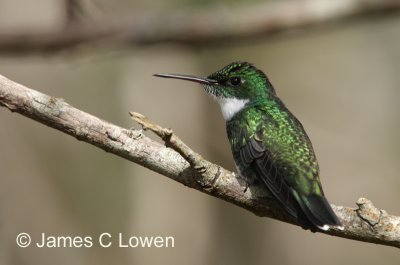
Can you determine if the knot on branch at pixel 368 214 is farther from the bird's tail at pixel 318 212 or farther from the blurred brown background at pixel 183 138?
the blurred brown background at pixel 183 138

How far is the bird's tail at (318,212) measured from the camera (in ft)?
14.9

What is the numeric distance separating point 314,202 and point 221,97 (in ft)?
5.68

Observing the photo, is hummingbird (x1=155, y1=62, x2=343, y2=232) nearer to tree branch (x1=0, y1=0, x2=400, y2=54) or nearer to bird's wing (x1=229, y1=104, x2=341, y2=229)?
bird's wing (x1=229, y1=104, x2=341, y2=229)

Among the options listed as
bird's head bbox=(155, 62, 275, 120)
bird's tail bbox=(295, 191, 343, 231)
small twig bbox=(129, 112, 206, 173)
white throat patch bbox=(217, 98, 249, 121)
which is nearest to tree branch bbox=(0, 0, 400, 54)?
bird's head bbox=(155, 62, 275, 120)

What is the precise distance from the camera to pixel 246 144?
17.9 feet

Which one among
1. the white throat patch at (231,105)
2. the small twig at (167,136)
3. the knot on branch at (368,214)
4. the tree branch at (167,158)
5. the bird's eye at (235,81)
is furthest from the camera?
the bird's eye at (235,81)

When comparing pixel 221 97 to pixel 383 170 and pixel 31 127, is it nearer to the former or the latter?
pixel 31 127

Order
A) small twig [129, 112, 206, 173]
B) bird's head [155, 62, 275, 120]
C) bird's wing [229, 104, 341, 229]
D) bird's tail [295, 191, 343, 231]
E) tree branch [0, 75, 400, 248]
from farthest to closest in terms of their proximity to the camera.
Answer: bird's head [155, 62, 275, 120] → bird's wing [229, 104, 341, 229] → bird's tail [295, 191, 343, 231] → tree branch [0, 75, 400, 248] → small twig [129, 112, 206, 173]

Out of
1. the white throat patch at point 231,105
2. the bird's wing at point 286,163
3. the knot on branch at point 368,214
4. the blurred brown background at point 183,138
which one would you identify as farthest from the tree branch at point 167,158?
the blurred brown background at point 183,138

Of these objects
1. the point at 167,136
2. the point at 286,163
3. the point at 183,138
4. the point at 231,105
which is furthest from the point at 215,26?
the point at 167,136

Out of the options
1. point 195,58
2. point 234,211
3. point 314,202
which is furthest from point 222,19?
point 314,202

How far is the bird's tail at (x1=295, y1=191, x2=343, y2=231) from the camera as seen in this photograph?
4.53 m

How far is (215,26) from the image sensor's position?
8.89 m

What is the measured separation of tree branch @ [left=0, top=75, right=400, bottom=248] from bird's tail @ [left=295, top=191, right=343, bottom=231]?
0.10m
